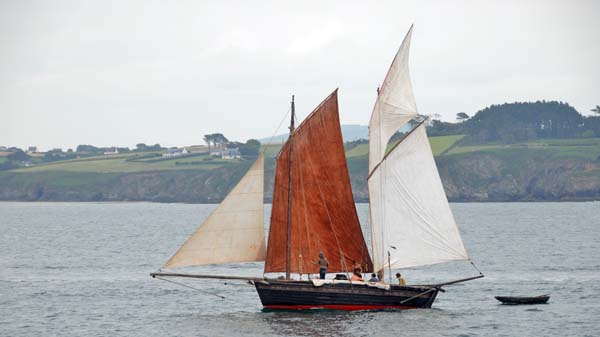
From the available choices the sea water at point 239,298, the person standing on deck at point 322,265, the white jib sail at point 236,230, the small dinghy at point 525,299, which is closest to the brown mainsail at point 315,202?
the person standing on deck at point 322,265

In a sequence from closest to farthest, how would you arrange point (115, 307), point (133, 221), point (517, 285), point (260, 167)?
point (260, 167) < point (115, 307) < point (517, 285) < point (133, 221)

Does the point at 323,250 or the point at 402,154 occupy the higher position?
the point at 402,154

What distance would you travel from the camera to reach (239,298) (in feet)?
215

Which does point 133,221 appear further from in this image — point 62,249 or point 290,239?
point 290,239

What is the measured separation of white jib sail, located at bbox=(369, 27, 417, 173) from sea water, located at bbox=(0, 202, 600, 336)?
9.98 metres

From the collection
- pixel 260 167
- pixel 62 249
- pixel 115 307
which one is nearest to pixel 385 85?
pixel 260 167

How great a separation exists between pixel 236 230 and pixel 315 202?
531 cm

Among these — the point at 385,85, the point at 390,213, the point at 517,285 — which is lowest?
the point at 517,285

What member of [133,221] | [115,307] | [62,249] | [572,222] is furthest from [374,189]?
[133,221]

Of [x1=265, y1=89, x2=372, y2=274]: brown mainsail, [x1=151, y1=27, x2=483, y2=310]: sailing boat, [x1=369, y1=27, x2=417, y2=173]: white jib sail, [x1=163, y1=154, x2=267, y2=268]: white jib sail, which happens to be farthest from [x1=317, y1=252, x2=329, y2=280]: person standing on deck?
[x1=369, y1=27, x2=417, y2=173]: white jib sail

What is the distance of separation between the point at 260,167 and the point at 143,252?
170 feet

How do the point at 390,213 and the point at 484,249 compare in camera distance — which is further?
the point at 484,249

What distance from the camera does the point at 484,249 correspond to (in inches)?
4099

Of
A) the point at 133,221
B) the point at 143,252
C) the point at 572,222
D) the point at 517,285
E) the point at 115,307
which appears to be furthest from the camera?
the point at 133,221
